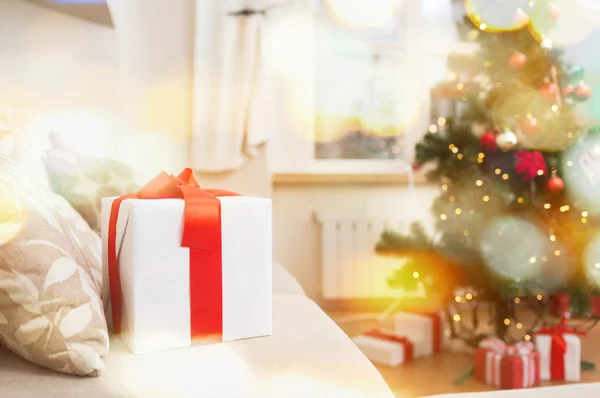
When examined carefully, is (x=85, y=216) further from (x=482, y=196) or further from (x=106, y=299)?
(x=482, y=196)

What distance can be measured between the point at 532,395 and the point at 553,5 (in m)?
1.83

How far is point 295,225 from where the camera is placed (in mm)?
2967

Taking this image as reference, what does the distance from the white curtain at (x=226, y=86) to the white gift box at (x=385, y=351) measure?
3.19 ft

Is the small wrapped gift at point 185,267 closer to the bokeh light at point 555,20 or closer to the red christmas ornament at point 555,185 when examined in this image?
the red christmas ornament at point 555,185

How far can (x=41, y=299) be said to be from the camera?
29.3 inches

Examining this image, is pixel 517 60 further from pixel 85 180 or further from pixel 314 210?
pixel 85 180

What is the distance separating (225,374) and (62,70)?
1835 millimetres

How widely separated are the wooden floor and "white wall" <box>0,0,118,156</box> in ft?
4.81

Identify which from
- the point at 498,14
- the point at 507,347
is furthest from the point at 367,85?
A: the point at 507,347

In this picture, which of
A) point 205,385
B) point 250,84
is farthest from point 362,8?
point 205,385

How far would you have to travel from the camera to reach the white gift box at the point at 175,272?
2.71 feet

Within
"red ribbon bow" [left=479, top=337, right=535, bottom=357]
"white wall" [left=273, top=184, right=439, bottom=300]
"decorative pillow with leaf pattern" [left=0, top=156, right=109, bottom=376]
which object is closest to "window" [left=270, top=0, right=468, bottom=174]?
"white wall" [left=273, top=184, right=439, bottom=300]

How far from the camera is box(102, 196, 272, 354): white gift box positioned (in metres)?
0.83

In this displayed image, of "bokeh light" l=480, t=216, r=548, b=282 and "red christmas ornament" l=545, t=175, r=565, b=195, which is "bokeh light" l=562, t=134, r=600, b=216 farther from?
"bokeh light" l=480, t=216, r=548, b=282
